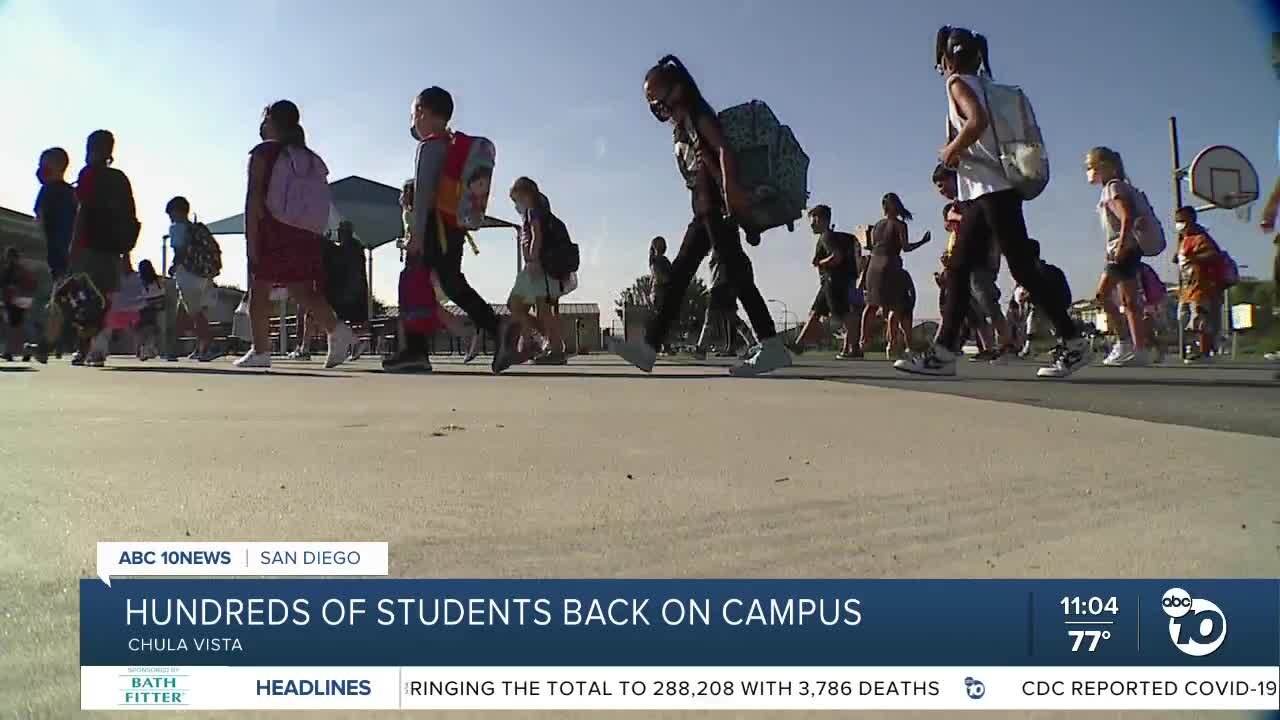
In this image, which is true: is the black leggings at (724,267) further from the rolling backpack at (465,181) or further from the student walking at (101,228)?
the student walking at (101,228)

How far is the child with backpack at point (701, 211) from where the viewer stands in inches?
194

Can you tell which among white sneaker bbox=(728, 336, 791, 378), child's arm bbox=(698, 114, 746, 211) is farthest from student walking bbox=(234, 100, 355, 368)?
white sneaker bbox=(728, 336, 791, 378)

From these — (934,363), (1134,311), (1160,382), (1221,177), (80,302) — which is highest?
(1221,177)

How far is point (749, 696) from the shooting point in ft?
1.94

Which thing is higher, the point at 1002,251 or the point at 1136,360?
the point at 1002,251

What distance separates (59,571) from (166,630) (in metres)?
0.28

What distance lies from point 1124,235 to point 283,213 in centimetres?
586

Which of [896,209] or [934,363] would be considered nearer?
[934,363]

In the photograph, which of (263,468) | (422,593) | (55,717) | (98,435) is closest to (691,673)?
(422,593)

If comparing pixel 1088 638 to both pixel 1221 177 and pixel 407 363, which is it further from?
pixel 1221 177

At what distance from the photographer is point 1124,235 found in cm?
606

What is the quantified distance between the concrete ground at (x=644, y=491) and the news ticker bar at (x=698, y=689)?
0.03 m

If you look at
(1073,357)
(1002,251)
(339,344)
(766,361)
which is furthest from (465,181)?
(1073,357)

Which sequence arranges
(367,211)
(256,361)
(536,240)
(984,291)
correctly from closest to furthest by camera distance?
(256,361), (984,291), (536,240), (367,211)
